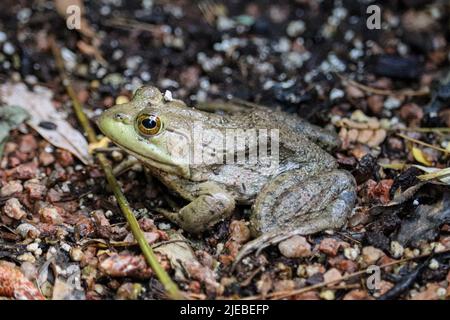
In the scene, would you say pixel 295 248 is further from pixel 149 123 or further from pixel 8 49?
pixel 8 49

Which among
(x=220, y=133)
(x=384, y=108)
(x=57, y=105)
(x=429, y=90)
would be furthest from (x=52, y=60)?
(x=429, y=90)

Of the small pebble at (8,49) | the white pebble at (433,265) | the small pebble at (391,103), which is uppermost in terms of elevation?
the small pebble at (8,49)

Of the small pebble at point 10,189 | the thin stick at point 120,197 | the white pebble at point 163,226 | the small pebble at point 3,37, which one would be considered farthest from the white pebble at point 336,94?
the small pebble at point 3,37

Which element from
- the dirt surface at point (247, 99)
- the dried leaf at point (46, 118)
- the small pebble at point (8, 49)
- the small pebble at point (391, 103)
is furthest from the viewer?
the small pebble at point (8, 49)

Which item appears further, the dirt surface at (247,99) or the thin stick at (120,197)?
the dirt surface at (247,99)

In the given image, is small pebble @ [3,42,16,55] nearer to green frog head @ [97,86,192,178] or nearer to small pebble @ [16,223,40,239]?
green frog head @ [97,86,192,178]

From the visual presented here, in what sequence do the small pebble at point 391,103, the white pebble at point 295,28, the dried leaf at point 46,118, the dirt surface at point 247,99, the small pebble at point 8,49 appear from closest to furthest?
the dirt surface at point 247,99, the dried leaf at point 46,118, the small pebble at point 391,103, the small pebble at point 8,49, the white pebble at point 295,28

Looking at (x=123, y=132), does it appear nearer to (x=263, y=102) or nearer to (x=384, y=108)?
(x=263, y=102)

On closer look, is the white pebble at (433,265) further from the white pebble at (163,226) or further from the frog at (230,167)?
the white pebble at (163,226)

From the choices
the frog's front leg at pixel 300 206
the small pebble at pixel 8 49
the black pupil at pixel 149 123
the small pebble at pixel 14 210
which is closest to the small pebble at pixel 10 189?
the small pebble at pixel 14 210

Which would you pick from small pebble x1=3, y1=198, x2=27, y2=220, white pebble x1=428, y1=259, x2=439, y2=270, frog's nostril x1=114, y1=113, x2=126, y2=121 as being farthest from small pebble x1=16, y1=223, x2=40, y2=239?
white pebble x1=428, y1=259, x2=439, y2=270

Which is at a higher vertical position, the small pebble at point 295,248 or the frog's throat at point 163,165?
the frog's throat at point 163,165
